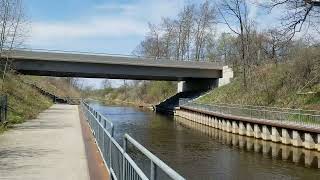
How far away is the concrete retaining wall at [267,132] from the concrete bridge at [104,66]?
12012 millimetres

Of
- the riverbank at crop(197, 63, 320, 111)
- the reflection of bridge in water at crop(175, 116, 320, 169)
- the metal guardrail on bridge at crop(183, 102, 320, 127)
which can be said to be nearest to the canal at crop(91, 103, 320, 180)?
the reflection of bridge in water at crop(175, 116, 320, 169)

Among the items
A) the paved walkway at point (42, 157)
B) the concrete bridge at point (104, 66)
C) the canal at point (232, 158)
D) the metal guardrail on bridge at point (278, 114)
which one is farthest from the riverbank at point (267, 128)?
the paved walkway at point (42, 157)

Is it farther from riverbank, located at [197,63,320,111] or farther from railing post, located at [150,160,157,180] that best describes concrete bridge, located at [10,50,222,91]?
railing post, located at [150,160,157,180]

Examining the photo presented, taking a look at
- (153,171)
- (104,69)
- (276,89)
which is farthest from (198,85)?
(153,171)

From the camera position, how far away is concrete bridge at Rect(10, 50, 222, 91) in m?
53.9

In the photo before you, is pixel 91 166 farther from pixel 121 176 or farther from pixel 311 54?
pixel 311 54

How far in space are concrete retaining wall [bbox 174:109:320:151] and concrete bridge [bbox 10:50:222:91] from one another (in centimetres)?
1201

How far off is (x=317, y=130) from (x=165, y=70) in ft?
120

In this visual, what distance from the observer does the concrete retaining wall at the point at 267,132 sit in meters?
27.8

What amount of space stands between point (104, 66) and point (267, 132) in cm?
2905

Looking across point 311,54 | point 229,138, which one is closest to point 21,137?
point 229,138

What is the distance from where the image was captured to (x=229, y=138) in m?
35.4

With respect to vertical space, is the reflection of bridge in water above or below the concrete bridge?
below

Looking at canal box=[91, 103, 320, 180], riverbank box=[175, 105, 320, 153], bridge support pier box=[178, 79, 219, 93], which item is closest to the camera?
canal box=[91, 103, 320, 180]
